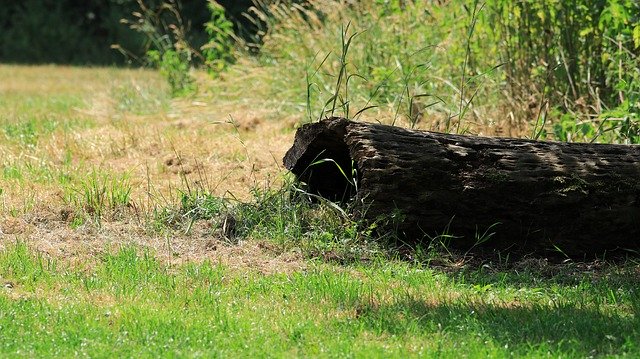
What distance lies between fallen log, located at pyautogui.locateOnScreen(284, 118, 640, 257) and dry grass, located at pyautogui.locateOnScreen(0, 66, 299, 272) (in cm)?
79

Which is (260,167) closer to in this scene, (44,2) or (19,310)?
(19,310)

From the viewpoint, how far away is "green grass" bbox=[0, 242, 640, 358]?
14.5 ft

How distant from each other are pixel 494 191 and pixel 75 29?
19.8 metres

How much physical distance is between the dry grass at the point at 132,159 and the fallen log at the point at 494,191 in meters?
0.79

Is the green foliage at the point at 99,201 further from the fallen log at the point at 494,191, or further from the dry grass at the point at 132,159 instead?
the fallen log at the point at 494,191

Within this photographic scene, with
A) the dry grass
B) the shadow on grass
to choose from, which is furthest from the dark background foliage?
the shadow on grass

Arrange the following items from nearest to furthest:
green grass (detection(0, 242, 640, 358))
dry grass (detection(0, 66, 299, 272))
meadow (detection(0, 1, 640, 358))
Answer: green grass (detection(0, 242, 640, 358)) → meadow (detection(0, 1, 640, 358)) → dry grass (detection(0, 66, 299, 272))

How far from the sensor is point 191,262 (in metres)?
5.78

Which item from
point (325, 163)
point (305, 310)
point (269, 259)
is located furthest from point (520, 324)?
point (325, 163)

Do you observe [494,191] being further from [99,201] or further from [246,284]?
[99,201]

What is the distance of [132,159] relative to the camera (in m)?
8.93

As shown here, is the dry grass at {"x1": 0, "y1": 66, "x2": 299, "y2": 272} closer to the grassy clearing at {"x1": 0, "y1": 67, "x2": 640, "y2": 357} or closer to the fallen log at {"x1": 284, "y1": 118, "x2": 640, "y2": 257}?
the grassy clearing at {"x1": 0, "y1": 67, "x2": 640, "y2": 357}

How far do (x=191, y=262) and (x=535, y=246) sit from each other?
2.04 meters

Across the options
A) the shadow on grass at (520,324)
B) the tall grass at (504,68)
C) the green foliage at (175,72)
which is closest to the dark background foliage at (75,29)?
the green foliage at (175,72)
